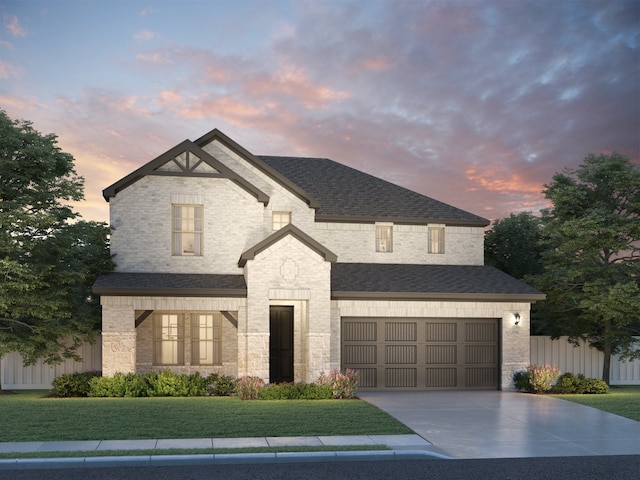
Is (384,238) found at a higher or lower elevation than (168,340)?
higher

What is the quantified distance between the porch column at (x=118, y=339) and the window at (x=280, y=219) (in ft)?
22.3

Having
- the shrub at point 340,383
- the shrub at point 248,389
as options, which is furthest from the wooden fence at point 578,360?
the shrub at point 248,389

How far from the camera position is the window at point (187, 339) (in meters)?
23.7

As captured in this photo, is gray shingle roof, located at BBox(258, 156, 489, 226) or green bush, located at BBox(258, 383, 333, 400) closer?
green bush, located at BBox(258, 383, 333, 400)

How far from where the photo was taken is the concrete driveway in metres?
13.1

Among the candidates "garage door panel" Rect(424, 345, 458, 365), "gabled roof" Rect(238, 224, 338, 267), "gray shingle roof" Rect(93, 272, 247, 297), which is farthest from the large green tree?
"garage door panel" Rect(424, 345, 458, 365)

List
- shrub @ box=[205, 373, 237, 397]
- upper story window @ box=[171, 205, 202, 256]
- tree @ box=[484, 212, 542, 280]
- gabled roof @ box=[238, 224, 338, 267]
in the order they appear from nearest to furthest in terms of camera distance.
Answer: shrub @ box=[205, 373, 237, 397]
gabled roof @ box=[238, 224, 338, 267]
upper story window @ box=[171, 205, 202, 256]
tree @ box=[484, 212, 542, 280]

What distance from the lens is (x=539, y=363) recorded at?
2628cm

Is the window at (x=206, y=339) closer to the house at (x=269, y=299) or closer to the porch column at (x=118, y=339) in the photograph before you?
the house at (x=269, y=299)

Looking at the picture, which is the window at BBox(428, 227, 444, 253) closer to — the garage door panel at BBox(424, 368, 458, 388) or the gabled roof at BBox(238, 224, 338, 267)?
the garage door panel at BBox(424, 368, 458, 388)

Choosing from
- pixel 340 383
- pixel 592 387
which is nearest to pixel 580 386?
pixel 592 387

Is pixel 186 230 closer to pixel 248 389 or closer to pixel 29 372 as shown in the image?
pixel 248 389

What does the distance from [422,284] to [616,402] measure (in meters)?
7.42

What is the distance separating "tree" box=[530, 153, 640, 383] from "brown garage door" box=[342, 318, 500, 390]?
13.7ft
